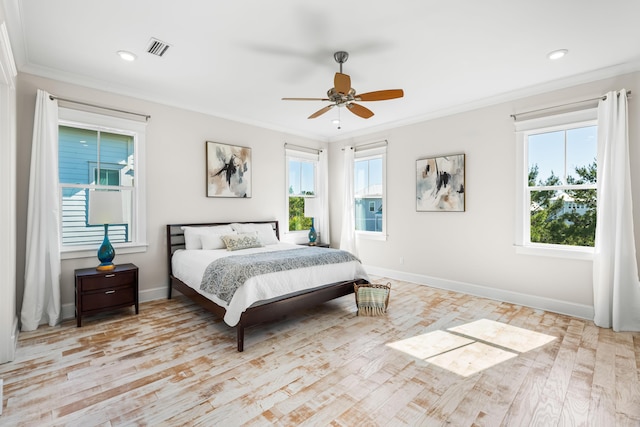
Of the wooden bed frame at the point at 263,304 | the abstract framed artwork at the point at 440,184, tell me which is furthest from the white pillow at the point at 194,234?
the abstract framed artwork at the point at 440,184

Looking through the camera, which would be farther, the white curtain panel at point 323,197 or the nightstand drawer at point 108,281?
the white curtain panel at point 323,197

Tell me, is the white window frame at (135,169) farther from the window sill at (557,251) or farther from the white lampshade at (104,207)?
the window sill at (557,251)

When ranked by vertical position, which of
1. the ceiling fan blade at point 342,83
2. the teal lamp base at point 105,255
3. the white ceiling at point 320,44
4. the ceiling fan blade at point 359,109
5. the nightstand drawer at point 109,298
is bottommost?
the nightstand drawer at point 109,298

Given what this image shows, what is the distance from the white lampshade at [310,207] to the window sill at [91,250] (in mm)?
2595

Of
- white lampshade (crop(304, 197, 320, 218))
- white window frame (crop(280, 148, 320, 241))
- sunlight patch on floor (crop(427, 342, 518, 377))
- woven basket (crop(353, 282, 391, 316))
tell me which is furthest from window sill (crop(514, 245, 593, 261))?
white window frame (crop(280, 148, 320, 241))

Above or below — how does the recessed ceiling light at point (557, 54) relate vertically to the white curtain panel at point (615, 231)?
above

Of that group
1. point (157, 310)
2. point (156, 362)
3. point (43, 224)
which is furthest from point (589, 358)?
point (43, 224)

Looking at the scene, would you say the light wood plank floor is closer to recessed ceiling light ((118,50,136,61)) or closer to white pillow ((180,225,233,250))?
white pillow ((180,225,233,250))

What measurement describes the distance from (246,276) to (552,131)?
395 centimetres

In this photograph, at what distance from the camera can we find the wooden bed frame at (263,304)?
9.16 feet

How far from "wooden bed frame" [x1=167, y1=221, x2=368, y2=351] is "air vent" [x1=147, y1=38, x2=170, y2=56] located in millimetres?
2187

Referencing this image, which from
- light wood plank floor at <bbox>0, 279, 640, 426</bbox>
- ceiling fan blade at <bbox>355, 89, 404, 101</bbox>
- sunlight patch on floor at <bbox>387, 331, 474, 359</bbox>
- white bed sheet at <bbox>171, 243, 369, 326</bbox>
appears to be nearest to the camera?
light wood plank floor at <bbox>0, 279, 640, 426</bbox>

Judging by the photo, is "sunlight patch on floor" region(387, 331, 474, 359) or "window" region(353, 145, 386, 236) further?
"window" region(353, 145, 386, 236)

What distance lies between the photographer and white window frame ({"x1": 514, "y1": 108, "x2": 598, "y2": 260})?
3582 mm
